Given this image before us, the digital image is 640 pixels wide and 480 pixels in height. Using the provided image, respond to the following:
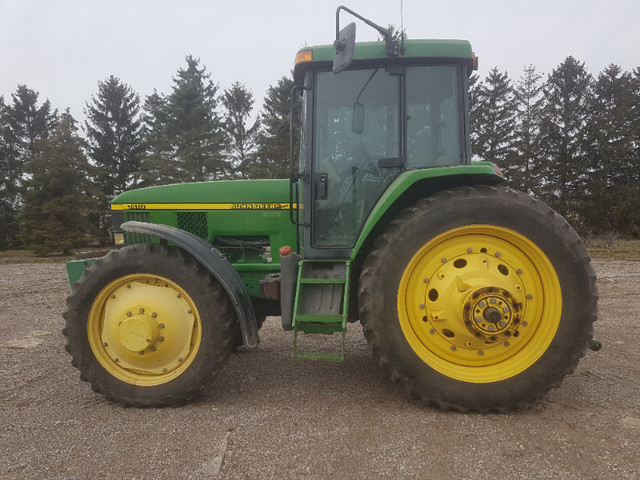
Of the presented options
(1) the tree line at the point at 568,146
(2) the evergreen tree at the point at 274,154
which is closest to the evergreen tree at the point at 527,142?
(1) the tree line at the point at 568,146

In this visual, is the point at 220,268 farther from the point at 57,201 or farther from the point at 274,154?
the point at 57,201

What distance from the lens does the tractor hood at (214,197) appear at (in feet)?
10.7

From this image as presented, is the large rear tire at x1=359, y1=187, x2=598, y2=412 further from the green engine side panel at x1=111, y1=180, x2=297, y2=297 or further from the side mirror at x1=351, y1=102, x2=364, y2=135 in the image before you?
the green engine side panel at x1=111, y1=180, x2=297, y2=297

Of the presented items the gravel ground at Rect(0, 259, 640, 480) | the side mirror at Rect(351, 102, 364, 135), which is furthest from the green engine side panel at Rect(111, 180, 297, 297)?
the gravel ground at Rect(0, 259, 640, 480)

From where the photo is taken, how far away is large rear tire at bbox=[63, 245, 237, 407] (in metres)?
2.56

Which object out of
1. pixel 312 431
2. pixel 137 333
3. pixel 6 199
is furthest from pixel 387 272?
pixel 6 199

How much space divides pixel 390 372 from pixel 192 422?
119 centimetres

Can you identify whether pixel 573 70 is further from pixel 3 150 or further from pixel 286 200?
Answer: pixel 3 150

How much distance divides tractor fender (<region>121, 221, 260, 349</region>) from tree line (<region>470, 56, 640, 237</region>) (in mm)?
26318

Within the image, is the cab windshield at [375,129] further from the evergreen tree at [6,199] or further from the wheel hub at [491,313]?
the evergreen tree at [6,199]

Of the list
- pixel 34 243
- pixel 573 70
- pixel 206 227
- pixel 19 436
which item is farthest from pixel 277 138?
pixel 573 70

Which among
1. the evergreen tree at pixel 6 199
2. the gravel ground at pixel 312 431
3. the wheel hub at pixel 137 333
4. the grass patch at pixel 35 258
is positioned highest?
the evergreen tree at pixel 6 199

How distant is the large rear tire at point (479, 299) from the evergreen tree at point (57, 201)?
23.2 metres

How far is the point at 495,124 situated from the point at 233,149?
17682 mm
